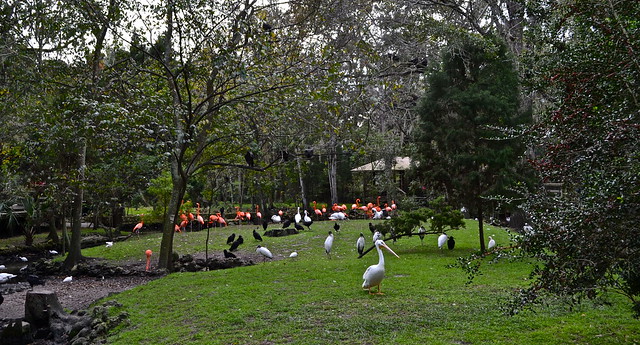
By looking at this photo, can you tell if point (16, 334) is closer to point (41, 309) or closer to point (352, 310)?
point (41, 309)

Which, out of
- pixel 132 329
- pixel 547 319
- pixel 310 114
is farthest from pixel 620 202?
pixel 310 114

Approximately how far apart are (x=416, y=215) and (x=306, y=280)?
4015 millimetres

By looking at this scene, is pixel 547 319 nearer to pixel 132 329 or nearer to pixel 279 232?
pixel 132 329

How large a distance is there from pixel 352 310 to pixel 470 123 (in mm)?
6678

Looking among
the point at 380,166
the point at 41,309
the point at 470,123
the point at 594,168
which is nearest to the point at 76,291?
the point at 41,309

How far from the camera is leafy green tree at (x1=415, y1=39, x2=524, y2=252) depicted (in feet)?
36.6

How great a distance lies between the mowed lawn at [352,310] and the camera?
554 cm

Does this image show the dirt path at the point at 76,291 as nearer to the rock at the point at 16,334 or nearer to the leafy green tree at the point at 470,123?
the rock at the point at 16,334

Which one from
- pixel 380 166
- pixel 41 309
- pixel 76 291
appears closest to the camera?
pixel 41 309

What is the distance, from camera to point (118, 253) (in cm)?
1526

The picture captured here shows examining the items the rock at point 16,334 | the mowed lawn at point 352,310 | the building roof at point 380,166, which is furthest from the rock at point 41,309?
the building roof at point 380,166

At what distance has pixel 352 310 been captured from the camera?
6820 millimetres

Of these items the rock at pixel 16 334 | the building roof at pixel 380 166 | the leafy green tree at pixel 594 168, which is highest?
the building roof at pixel 380 166

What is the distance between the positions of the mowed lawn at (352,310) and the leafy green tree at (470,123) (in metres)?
1.94
